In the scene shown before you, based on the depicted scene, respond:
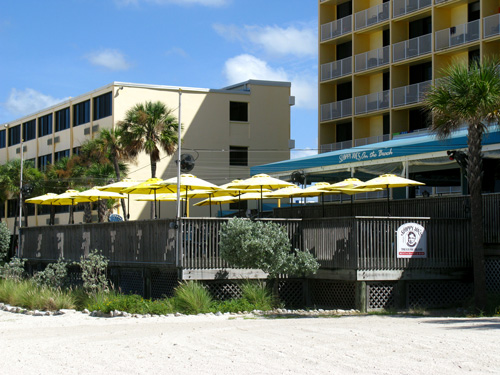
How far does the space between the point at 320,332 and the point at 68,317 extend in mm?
8029

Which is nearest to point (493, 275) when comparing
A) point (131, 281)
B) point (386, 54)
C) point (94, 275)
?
point (131, 281)

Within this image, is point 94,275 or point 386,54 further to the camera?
point 386,54

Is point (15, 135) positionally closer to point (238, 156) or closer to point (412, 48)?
point (238, 156)

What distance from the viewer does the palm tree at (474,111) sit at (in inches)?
709

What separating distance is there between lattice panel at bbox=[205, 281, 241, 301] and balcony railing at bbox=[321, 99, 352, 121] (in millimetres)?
25881

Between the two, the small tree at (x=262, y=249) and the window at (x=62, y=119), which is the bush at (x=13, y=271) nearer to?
the small tree at (x=262, y=249)

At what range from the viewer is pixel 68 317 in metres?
19.5

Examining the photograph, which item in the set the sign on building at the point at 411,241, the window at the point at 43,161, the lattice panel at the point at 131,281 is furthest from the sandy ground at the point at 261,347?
the window at the point at 43,161

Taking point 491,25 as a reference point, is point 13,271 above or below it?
below

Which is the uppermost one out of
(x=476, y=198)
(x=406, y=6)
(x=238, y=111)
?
(x=406, y=6)

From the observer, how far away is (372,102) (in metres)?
43.0

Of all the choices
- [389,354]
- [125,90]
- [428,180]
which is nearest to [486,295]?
[389,354]

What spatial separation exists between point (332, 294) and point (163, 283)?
4.91 meters

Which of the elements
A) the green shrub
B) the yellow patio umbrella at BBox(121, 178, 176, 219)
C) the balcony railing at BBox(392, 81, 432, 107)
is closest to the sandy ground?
the green shrub
